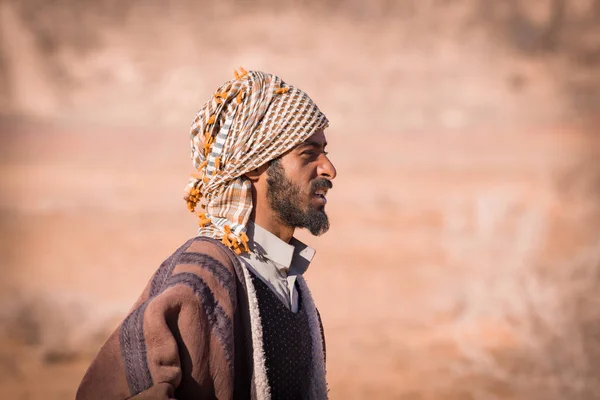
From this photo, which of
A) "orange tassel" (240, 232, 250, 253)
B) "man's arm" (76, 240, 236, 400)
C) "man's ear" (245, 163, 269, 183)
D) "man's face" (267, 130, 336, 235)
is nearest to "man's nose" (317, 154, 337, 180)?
"man's face" (267, 130, 336, 235)

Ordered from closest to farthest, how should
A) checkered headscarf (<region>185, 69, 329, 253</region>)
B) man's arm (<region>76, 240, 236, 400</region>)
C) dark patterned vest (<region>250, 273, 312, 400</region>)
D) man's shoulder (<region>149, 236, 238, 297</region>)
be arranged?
man's arm (<region>76, 240, 236, 400</region>)
man's shoulder (<region>149, 236, 238, 297</region>)
dark patterned vest (<region>250, 273, 312, 400</region>)
checkered headscarf (<region>185, 69, 329, 253</region>)

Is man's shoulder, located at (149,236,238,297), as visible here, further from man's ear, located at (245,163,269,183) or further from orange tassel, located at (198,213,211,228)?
man's ear, located at (245,163,269,183)

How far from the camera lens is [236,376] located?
2.27 m

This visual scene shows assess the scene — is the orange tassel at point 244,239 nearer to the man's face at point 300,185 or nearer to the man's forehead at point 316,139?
the man's face at point 300,185

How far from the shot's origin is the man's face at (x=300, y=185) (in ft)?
8.23

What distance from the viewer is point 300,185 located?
252 centimetres

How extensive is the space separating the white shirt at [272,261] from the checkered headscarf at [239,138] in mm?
55

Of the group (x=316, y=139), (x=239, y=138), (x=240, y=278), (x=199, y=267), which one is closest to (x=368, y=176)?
(x=316, y=139)

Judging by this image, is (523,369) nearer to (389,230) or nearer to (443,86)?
(389,230)

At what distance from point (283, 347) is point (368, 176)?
8.21 m

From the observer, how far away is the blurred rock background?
8938 millimetres

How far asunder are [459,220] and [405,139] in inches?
58.2

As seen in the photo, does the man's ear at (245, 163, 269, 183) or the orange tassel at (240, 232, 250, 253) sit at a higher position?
the man's ear at (245, 163, 269, 183)

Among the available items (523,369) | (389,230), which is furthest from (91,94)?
(523,369)
